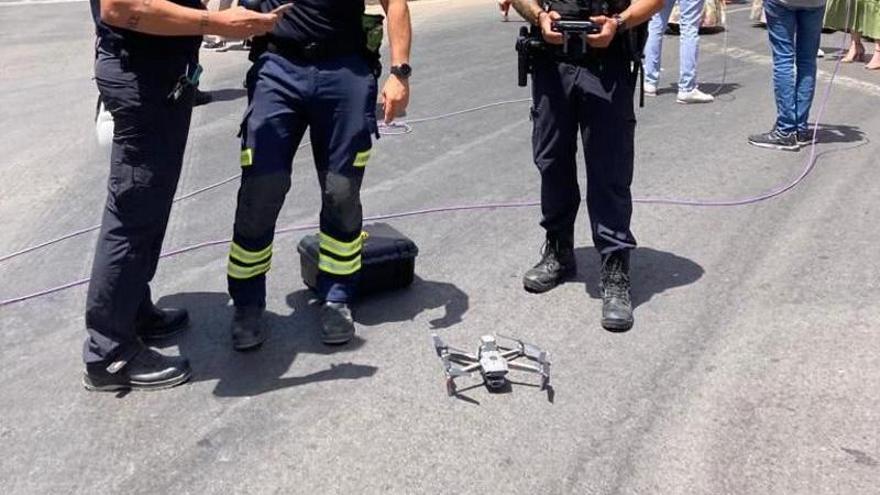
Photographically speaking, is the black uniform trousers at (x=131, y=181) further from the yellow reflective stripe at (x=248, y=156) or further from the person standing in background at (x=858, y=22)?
the person standing in background at (x=858, y=22)

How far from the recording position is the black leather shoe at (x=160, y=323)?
388 cm

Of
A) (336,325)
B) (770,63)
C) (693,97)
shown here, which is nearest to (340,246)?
(336,325)

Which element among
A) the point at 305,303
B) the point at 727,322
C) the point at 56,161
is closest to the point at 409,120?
the point at 56,161

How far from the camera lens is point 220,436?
3.20m

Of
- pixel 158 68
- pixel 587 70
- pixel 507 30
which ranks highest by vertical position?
pixel 158 68

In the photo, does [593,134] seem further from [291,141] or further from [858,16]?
[858,16]

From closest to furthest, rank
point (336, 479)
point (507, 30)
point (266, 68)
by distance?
point (336, 479) → point (266, 68) → point (507, 30)

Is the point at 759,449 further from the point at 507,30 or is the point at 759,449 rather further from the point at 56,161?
the point at 507,30

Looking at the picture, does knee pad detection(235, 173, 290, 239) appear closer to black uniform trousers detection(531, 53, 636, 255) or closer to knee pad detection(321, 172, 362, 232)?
knee pad detection(321, 172, 362, 232)

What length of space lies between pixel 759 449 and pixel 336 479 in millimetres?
1440

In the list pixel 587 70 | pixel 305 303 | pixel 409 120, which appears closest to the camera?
pixel 587 70

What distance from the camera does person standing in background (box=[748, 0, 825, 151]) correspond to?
21.6ft

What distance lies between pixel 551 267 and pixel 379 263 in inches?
33.9

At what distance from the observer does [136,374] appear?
3484mm
